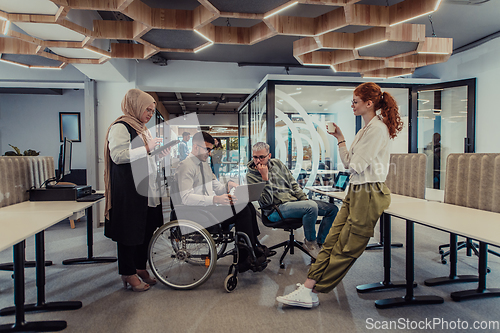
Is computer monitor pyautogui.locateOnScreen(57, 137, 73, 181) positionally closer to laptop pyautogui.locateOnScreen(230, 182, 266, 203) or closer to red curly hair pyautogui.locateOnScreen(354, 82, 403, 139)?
laptop pyautogui.locateOnScreen(230, 182, 266, 203)

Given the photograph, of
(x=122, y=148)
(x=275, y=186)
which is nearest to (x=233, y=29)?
(x=275, y=186)

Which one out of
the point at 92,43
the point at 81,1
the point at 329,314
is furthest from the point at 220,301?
the point at 92,43

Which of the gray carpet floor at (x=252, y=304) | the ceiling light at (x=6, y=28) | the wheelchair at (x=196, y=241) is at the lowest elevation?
the gray carpet floor at (x=252, y=304)

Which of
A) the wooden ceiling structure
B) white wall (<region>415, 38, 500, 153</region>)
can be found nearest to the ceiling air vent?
the wooden ceiling structure

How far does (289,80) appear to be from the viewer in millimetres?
5332

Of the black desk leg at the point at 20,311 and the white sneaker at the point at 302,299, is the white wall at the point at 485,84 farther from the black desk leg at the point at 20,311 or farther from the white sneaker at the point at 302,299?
the black desk leg at the point at 20,311

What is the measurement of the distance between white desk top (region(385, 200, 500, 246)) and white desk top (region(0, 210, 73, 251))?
2146mm

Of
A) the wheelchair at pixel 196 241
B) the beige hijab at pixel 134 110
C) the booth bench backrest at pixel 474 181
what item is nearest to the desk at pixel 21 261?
the beige hijab at pixel 134 110

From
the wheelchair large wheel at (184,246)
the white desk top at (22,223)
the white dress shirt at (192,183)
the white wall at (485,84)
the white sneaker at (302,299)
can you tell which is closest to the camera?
the white desk top at (22,223)

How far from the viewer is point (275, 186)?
2943 millimetres

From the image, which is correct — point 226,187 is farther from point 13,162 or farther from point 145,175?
point 13,162

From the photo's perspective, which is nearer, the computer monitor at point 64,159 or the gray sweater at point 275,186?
the computer monitor at point 64,159

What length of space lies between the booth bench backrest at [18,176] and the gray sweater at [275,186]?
81.1 inches

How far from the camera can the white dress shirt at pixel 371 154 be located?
75.0 inches
